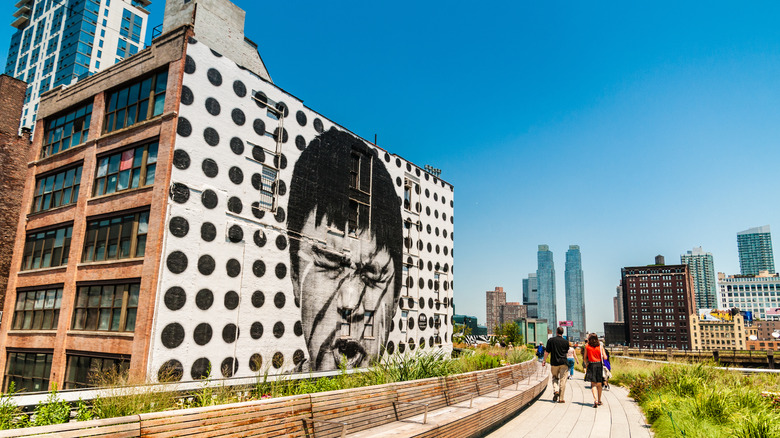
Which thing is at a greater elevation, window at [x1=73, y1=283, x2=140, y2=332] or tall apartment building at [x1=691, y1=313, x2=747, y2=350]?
window at [x1=73, y1=283, x2=140, y2=332]

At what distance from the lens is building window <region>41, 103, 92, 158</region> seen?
68.2 ft

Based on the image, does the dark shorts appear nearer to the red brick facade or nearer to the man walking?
the man walking

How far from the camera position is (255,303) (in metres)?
18.0

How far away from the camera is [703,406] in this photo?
29.5 ft

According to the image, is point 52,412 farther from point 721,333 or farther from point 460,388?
point 721,333

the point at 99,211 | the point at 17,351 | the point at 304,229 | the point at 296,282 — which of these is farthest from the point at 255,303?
the point at 17,351

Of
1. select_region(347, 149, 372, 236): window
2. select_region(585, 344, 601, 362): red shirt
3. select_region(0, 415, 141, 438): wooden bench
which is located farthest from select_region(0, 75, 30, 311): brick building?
select_region(585, 344, 601, 362): red shirt

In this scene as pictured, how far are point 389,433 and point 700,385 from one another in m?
8.67

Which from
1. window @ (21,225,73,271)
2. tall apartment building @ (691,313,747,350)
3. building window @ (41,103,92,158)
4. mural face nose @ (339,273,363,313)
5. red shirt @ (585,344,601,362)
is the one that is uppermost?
building window @ (41,103,92,158)

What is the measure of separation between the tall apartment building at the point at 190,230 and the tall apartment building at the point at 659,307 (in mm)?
158966

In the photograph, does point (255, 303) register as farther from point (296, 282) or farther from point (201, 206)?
point (201, 206)

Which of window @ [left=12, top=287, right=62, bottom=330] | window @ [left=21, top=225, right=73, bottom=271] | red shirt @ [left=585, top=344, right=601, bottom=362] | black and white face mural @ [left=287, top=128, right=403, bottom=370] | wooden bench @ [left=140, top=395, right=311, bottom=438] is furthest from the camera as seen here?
black and white face mural @ [left=287, top=128, right=403, bottom=370]

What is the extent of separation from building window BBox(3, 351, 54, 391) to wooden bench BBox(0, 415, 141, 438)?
53.8 ft

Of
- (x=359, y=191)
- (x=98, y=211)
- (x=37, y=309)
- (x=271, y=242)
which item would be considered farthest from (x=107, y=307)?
(x=359, y=191)
